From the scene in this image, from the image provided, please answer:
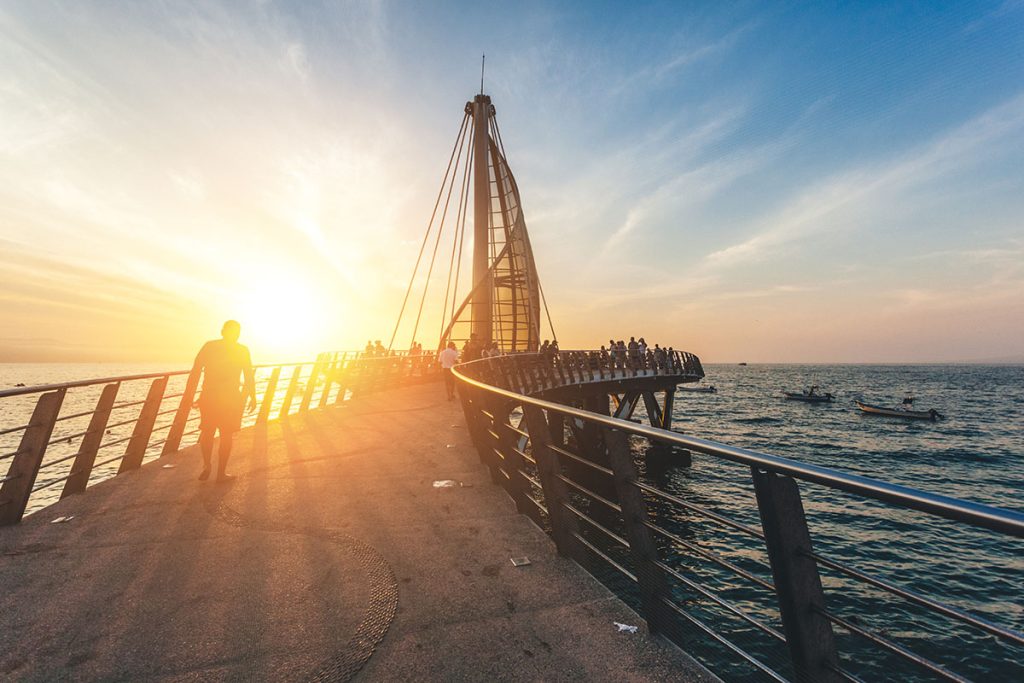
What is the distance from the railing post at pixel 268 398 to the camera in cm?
1055

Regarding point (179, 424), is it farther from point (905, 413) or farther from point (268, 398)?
point (905, 413)

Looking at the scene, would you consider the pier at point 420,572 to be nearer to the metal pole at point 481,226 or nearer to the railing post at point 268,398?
the railing post at point 268,398

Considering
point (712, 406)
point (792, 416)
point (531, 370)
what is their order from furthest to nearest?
point (712, 406) < point (792, 416) < point (531, 370)

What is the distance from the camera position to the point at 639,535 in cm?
272

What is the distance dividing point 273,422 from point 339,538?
7.39 metres

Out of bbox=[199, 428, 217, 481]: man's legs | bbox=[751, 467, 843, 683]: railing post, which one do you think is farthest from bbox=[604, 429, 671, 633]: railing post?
bbox=[199, 428, 217, 481]: man's legs

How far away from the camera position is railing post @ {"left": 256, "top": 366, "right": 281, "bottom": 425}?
10.5m

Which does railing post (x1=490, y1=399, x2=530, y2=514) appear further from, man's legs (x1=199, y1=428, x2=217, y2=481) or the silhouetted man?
man's legs (x1=199, y1=428, x2=217, y2=481)

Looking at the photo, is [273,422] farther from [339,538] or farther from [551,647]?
[551,647]

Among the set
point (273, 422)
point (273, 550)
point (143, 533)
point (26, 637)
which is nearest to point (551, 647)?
point (273, 550)

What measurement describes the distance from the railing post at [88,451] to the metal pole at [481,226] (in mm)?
23075

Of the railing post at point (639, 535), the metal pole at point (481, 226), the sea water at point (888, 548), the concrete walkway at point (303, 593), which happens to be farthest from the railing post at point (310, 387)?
the metal pole at point (481, 226)

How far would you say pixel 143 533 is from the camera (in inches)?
162

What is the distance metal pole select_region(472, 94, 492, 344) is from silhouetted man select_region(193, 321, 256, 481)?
22.4 metres
